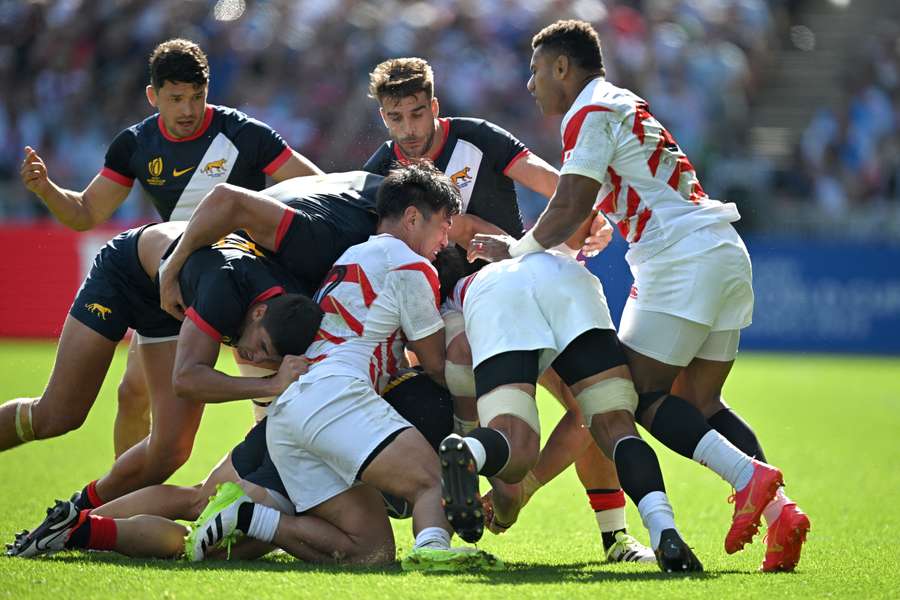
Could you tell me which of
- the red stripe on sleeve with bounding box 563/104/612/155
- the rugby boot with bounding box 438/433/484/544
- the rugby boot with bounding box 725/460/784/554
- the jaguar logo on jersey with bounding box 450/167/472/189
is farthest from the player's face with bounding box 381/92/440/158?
the rugby boot with bounding box 725/460/784/554

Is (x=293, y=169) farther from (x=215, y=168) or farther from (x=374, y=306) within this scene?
(x=374, y=306)

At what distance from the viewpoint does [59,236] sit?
16.4 meters

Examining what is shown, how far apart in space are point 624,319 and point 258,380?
1.60m

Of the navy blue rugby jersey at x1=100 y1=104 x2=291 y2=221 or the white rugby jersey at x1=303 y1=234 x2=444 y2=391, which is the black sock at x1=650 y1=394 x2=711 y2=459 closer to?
the white rugby jersey at x1=303 y1=234 x2=444 y2=391

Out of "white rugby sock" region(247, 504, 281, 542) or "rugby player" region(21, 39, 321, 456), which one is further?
"rugby player" region(21, 39, 321, 456)

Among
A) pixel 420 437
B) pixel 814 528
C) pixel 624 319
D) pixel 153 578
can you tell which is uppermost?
pixel 624 319

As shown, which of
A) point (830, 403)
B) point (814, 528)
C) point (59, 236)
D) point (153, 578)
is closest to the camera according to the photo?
point (153, 578)

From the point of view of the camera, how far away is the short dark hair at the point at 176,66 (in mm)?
6566

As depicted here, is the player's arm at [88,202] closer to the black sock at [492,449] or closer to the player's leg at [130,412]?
the player's leg at [130,412]

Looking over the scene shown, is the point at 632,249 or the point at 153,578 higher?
the point at 632,249

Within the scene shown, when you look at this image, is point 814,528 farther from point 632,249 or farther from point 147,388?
point 147,388

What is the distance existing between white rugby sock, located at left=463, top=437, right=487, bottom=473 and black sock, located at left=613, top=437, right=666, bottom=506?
597mm

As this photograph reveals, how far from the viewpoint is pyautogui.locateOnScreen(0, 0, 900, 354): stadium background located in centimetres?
1620

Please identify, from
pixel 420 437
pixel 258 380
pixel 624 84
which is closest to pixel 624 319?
pixel 420 437
